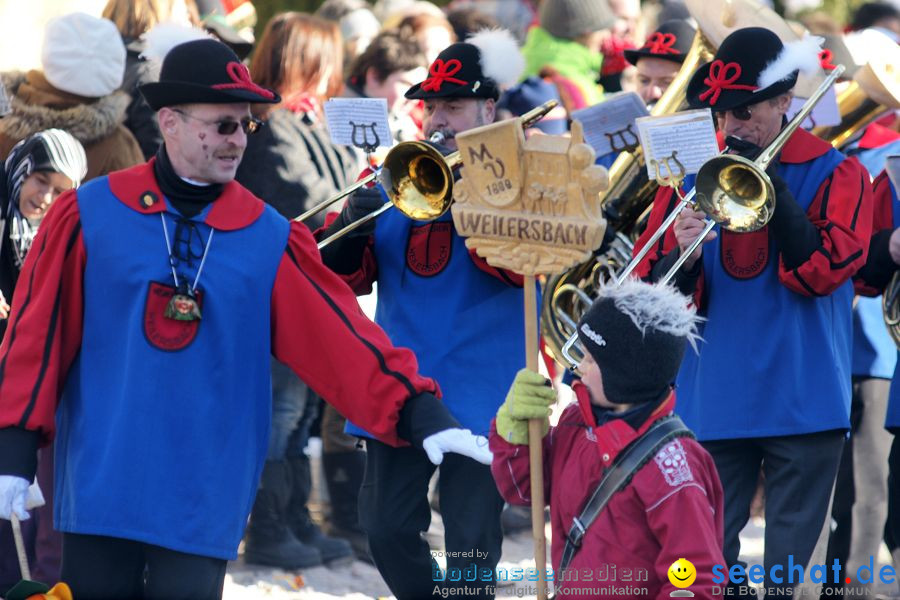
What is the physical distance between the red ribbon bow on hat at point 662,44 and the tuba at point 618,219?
63 cm

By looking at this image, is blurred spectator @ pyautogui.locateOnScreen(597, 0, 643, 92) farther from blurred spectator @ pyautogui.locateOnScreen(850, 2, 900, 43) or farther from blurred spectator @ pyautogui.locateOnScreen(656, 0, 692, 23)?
blurred spectator @ pyautogui.locateOnScreen(850, 2, 900, 43)

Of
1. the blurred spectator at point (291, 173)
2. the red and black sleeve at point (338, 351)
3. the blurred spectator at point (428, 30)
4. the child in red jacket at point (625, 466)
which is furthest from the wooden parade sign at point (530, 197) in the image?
the blurred spectator at point (428, 30)

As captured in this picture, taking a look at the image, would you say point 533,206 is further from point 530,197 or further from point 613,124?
point 613,124

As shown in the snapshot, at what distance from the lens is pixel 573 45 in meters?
9.84

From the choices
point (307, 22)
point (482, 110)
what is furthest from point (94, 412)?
point (307, 22)

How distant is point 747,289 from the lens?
5.80 metres

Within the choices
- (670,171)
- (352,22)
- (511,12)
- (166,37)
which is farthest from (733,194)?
(511,12)

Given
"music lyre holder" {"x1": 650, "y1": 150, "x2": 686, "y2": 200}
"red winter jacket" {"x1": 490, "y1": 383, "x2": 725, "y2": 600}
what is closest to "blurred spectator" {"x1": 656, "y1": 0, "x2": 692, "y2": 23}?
"music lyre holder" {"x1": 650, "y1": 150, "x2": 686, "y2": 200}

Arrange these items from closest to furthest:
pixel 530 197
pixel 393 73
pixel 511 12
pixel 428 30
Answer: pixel 530 197 < pixel 393 73 < pixel 428 30 < pixel 511 12

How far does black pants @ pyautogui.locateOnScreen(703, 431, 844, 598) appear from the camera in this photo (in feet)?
18.9

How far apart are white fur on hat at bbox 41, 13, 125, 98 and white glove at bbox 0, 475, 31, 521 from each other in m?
2.94

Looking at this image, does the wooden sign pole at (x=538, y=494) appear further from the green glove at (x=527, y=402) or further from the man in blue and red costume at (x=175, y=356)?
the man in blue and red costume at (x=175, y=356)

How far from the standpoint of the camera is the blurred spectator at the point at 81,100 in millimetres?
7020

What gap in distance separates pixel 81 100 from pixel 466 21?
370 centimetres
